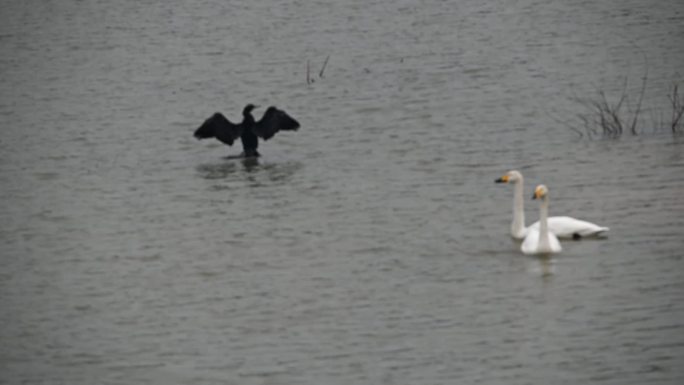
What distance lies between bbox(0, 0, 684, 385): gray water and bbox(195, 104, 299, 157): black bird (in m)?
0.30

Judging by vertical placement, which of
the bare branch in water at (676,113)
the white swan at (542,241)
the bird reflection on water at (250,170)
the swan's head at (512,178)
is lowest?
the white swan at (542,241)

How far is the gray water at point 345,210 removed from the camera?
12.0 m

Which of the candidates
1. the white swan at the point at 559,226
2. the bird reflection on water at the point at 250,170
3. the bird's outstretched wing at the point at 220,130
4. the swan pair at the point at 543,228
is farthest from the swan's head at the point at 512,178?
the bird's outstretched wing at the point at 220,130

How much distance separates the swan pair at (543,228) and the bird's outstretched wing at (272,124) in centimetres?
504

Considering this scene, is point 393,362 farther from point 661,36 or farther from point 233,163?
point 661,36

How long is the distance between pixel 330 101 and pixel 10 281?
9.30 metres

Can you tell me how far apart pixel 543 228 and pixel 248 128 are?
259 inches

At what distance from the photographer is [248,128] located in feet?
66.2

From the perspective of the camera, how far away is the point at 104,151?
2122 centimetres

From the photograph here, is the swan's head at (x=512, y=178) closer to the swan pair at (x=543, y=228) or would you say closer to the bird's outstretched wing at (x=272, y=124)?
the swan pair at (x=543, y=228)

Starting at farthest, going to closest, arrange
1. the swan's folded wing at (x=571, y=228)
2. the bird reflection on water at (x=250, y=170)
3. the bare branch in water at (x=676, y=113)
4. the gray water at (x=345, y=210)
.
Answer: the bare branch in water at (x=676, y=113), the bird reflection on water at (x=250, y=170), the swan's folded wing at (x=571, y=228), the gray water at (x=345, y=210)

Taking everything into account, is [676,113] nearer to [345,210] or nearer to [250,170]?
[250,170]

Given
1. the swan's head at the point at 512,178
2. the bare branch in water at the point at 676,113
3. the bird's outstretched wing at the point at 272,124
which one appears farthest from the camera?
the bird's outstretched wing at the point at 272,124

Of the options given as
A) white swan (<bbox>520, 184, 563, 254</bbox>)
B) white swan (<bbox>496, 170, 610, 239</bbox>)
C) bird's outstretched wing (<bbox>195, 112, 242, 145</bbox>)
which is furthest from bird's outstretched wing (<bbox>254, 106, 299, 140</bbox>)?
white swan (<bbox>520, 184, 563, 254</bbox>)
